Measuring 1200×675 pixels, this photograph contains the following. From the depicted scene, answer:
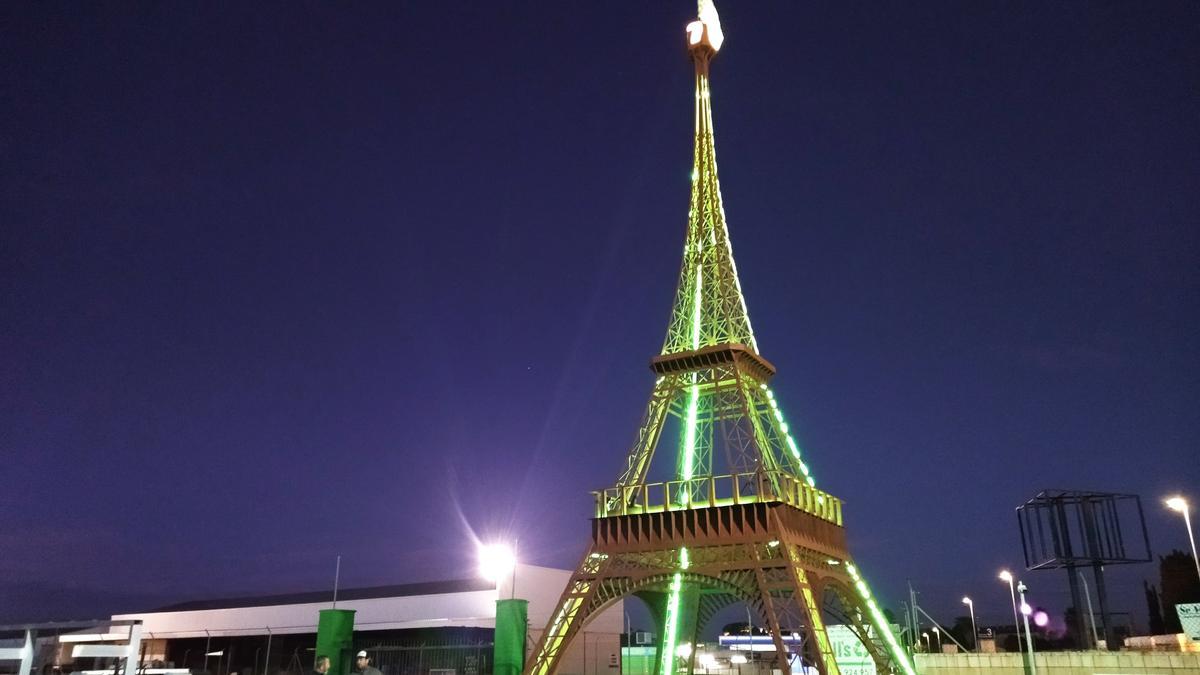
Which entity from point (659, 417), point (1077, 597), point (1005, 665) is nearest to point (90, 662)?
point (659, 417)

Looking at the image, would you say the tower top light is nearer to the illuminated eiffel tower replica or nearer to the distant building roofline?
the illuminated eiffel tower replica

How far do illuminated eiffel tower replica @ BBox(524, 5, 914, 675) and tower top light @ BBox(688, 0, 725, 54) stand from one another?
4306 millimetres

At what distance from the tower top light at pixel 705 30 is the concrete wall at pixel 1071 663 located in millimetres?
39434

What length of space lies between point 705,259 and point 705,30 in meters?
15.9

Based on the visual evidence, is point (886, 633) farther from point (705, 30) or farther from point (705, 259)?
point (705, 30)

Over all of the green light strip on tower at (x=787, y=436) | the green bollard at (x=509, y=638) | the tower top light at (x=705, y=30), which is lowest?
the green bollard at (x=509, y=638)

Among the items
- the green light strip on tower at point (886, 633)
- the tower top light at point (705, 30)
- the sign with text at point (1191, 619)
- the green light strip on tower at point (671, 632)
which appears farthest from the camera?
the tower top light at point (705, 30)

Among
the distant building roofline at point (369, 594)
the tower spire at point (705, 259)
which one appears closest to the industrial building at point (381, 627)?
the distant building roofline at point (369, 594)

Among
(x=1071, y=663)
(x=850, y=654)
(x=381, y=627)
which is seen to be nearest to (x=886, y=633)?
(x=850, y=654)

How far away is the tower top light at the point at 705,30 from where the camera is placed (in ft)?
174

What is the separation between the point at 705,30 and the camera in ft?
174

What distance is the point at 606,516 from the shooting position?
129 feet

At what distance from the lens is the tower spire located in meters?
45.4

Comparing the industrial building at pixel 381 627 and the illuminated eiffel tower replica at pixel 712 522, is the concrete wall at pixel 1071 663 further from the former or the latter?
the industrial building at pixel 381 627
